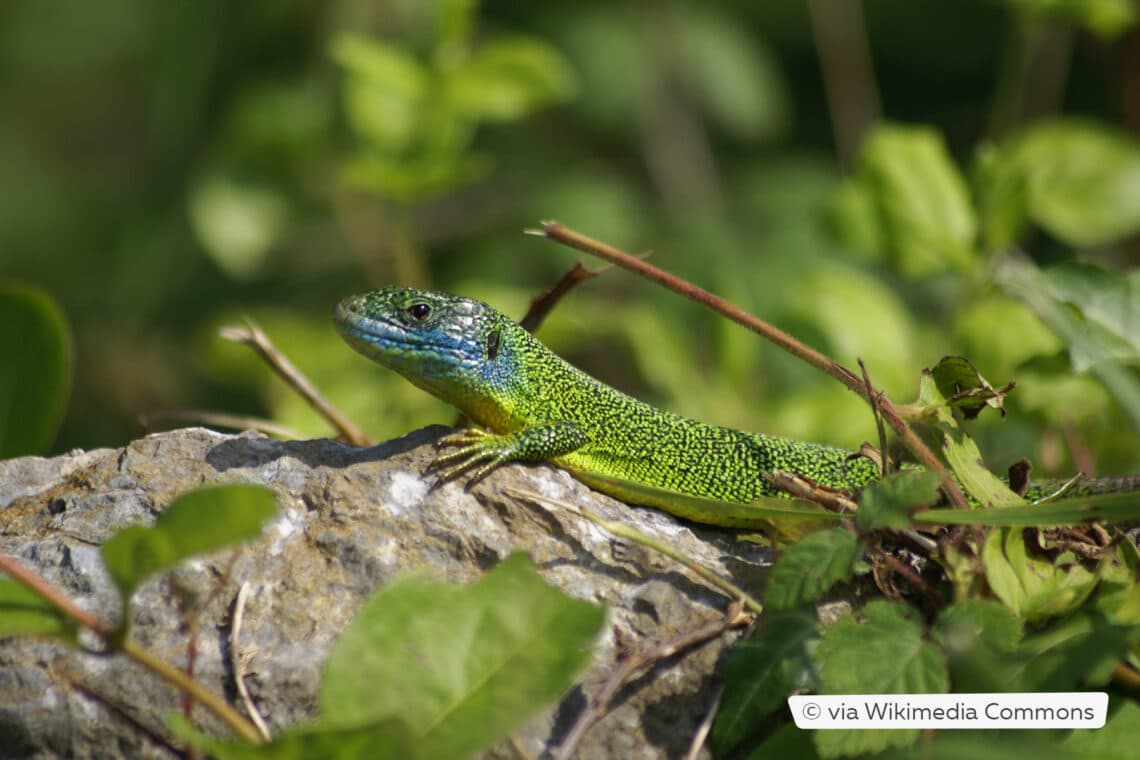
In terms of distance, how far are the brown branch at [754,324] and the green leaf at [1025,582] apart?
0.29m

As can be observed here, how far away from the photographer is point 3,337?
3.62m

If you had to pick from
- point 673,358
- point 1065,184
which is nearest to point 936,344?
point 1065,184

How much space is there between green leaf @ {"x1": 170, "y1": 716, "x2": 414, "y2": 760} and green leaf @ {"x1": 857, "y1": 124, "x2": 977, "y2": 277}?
3.19 meters

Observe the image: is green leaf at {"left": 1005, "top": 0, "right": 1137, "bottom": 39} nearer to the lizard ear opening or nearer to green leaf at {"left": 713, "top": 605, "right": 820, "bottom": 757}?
the lizard ear opening

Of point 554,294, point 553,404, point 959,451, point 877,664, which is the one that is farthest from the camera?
point 553,404

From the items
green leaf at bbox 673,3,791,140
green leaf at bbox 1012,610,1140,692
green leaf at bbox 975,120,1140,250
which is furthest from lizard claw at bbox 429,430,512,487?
green leaf at bbox 673,3,791,140

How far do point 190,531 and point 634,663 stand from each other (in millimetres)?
1125

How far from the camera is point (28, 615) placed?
2.01 meters

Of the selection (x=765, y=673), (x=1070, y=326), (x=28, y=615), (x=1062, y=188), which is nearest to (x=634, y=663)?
(x=765, y=673)

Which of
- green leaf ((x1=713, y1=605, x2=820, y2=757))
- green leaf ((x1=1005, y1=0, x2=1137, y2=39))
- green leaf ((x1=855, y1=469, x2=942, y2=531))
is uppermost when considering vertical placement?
green leaf ((x1=1005, y1=0, x2=1137, y2=39))

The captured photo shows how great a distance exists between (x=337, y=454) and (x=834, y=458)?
6.51 ft

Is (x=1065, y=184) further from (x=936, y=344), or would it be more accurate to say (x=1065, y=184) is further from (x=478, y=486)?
(x=478, y=486)

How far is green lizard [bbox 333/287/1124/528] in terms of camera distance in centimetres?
398

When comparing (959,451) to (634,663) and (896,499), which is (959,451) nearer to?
(896,499)
